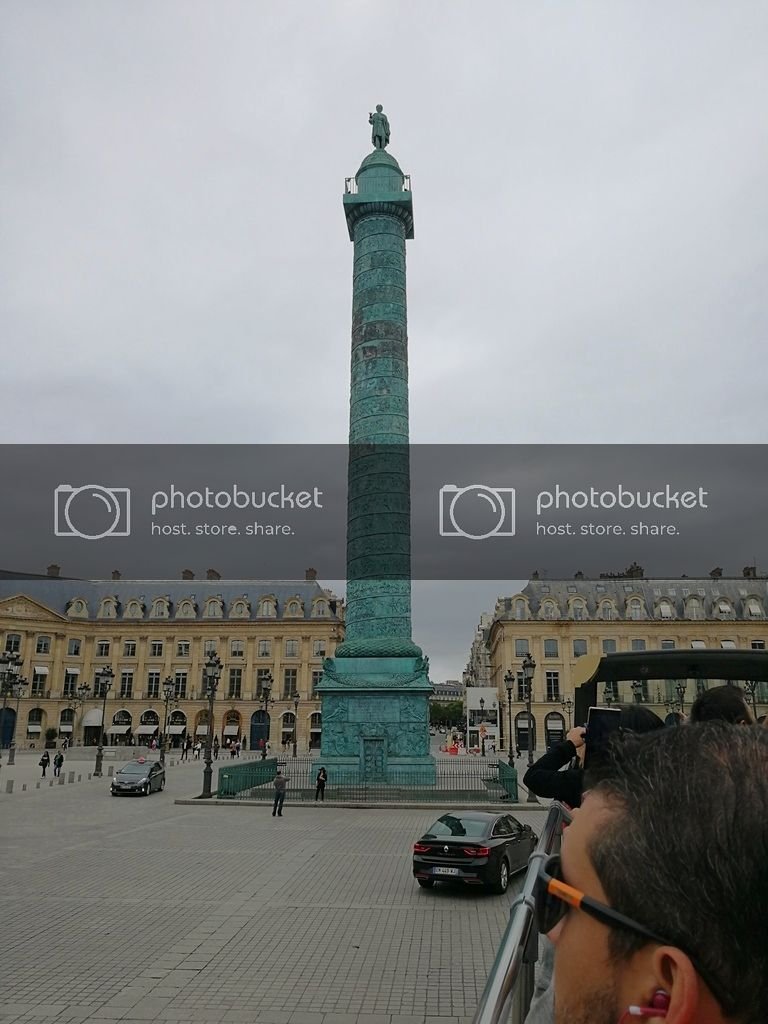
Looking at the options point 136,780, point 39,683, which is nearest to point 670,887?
point 136,780

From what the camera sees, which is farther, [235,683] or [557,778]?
[235,683]

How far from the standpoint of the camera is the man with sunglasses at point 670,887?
1086mm

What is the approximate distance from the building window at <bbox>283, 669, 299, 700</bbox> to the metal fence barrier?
35.7m

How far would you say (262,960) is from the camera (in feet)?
28.0

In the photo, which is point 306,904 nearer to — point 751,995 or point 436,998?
point 436,998

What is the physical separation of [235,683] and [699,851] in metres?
68.8

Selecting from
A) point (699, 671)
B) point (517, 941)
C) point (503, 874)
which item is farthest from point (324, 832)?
point (517, 941)

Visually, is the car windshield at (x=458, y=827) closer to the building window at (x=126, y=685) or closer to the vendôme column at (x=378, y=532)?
the vendôme column at (x=378, y=532)

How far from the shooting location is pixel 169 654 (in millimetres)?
69125

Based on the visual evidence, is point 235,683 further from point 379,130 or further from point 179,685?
point 379,130

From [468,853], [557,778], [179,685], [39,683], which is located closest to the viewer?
[557,778]

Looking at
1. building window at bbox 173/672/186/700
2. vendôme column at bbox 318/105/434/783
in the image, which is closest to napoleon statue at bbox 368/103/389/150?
vendôme column at bbox 318/105/434/783

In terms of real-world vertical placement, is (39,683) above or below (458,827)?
above

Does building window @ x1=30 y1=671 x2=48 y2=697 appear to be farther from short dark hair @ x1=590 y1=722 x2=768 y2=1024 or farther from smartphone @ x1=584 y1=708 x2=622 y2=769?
short dark hair @ x1=590 y1=722 x2=768 y2=1024
